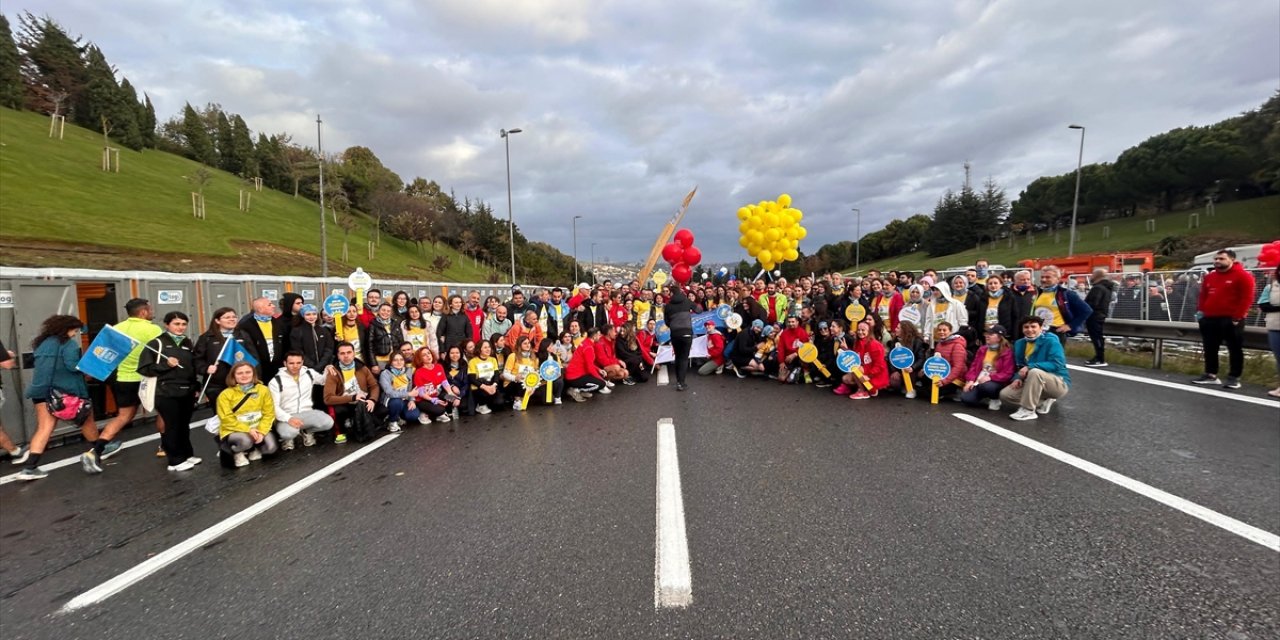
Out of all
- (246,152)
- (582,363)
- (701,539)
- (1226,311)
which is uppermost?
(246,152)

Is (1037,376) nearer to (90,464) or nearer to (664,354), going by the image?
(664,354)

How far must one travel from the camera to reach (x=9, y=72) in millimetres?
46188

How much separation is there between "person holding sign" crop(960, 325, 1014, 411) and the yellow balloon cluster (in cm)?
1153

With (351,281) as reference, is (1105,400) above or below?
below

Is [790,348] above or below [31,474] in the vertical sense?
above

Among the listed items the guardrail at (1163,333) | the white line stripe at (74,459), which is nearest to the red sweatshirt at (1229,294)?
the guardrail at (1163,333)

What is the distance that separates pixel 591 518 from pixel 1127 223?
79.3m

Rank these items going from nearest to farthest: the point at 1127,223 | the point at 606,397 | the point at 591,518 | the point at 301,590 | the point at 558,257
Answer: the point at 301,590 → the point at 591,518 → the point at 606,397 → the point at 1127,223 → the point at 558,257

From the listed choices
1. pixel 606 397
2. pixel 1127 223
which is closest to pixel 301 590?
pixel 606 397

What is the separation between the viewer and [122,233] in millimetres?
31312

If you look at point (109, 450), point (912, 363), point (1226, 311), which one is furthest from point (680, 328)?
point (1226, 311)

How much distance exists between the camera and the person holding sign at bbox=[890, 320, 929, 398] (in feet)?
24.7

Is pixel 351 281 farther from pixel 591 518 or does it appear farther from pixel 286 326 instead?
pixel 591 518

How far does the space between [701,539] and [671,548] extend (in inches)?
9.5
